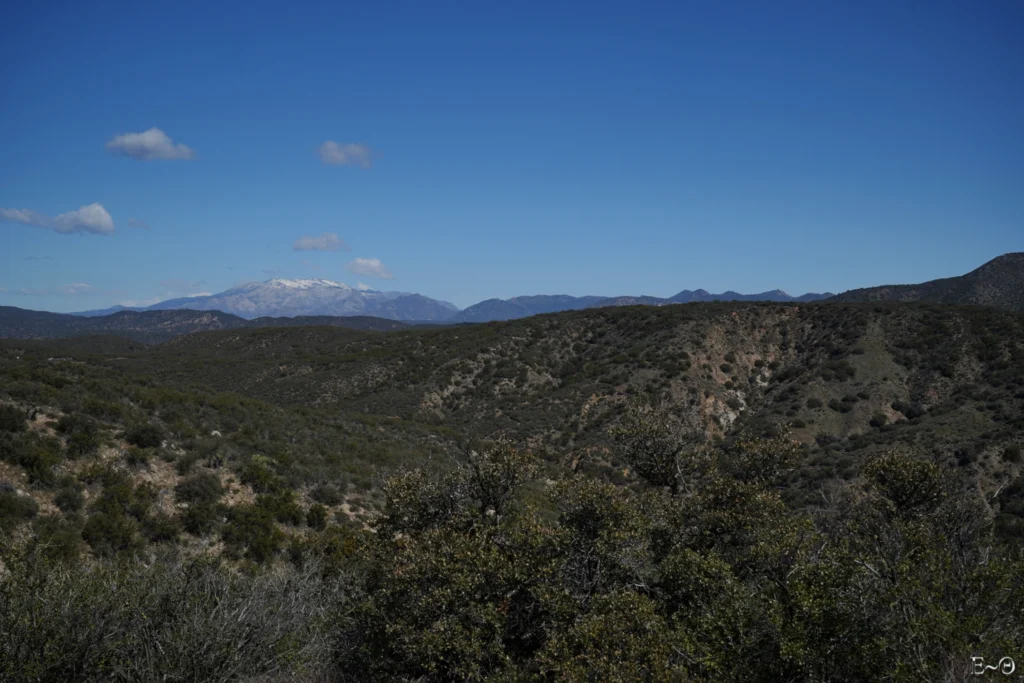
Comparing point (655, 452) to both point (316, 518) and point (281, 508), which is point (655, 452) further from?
point (281, 508)

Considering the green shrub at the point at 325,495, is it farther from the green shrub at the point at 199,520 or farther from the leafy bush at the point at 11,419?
the leafy bush at the point at 11,419

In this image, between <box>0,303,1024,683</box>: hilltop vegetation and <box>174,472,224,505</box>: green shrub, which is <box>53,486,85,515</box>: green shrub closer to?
<box>0,303,1024,683</box>: hilltop vegetation

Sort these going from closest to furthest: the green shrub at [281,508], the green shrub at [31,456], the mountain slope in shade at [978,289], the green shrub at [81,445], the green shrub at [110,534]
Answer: the green shrub at [110,534] < the green shrub at [31,456] < the green shrub at [81,445] < the green shrub at [281,508] < the mountain slope in shade at [978,289]

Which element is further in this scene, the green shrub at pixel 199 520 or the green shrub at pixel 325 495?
the green shrub at pixel 325 495

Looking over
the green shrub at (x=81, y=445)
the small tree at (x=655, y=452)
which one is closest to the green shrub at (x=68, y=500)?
Result: the green shrub at (x=81, y=445)

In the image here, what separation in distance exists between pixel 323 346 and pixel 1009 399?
8396cm

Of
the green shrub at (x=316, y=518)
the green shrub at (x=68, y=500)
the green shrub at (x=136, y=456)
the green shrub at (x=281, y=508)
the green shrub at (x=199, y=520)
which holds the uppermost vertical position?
the green shrub at (x=136, y=456)

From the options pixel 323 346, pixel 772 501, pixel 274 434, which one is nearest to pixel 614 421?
pixel 274 434

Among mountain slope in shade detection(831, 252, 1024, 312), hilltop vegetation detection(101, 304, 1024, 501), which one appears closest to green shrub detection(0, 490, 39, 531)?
hilltop vegetation detection(101, 304, 1024, 501)

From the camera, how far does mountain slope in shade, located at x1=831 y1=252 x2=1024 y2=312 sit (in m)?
87.7

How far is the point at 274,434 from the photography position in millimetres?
29375

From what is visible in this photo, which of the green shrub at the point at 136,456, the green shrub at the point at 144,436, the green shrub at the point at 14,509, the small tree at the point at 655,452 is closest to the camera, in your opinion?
the green shrub at the point at 14,509

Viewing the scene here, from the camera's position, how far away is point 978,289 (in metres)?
93.9

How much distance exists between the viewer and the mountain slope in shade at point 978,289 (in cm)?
8769
